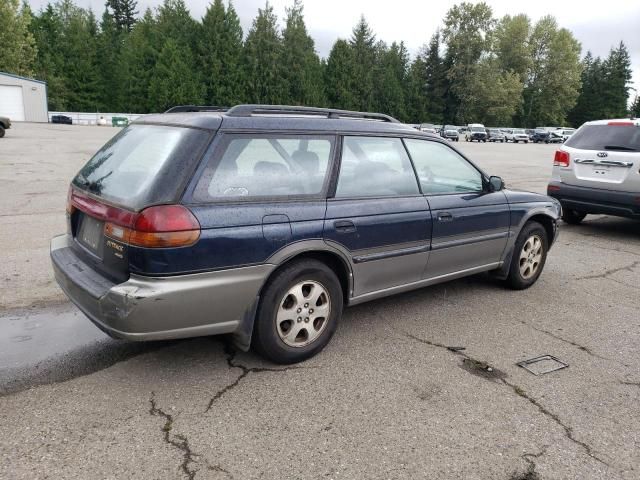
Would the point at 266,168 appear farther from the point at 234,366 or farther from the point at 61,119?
the point at 61,119

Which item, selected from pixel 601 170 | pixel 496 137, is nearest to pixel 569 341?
pixel 601 170

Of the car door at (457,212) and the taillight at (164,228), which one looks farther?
the car door at (457,212)

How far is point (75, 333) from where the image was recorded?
3924 millimetres

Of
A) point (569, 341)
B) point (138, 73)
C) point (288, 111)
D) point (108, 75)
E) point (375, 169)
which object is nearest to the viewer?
point (288, 111)

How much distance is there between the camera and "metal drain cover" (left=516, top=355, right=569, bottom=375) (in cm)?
360

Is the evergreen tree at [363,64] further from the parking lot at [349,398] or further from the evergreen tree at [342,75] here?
the parking lot at [349,398]

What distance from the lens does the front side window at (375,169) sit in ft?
12.3

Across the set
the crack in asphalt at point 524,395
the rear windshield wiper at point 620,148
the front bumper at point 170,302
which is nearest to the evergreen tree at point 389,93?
the rear windshield wiper at point 620,148

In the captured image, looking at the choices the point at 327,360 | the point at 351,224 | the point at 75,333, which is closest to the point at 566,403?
the point at 327,360

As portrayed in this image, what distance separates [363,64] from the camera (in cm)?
7094

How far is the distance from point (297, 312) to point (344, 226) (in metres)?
0.67

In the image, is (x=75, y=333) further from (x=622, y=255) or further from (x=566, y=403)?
(x=622, y=255)

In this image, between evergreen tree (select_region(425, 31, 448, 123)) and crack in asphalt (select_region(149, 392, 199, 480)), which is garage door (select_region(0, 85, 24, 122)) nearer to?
crack in asphalt (select_region(149, 392, 199, 480))

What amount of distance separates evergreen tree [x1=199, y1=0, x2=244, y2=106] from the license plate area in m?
59.3
